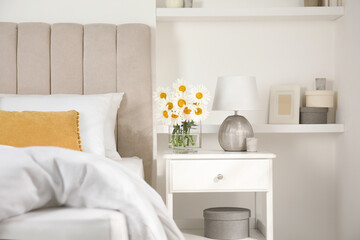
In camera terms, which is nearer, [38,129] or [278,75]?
[38,129]

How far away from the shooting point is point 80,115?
2.62 m

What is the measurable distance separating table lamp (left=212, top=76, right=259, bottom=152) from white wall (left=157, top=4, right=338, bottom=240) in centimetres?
40

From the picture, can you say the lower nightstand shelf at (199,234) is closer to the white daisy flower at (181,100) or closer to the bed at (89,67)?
the bed at (89,67)

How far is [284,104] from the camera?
311 centimetres

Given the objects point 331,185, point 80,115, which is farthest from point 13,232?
point 331,185

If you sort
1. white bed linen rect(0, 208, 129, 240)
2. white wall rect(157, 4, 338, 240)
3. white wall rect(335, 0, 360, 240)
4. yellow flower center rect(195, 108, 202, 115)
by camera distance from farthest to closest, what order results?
white wall rect(157, 4, 338, 240) → white wall rect(335, 0, 360, 240) → yellow flower center rect(195, 108, 202, 115) → white bed linen rect(0, 208, 129, 240)

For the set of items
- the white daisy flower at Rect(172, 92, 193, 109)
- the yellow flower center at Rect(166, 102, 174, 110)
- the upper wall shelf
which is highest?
the upper wall shelf

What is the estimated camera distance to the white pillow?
8.47ft

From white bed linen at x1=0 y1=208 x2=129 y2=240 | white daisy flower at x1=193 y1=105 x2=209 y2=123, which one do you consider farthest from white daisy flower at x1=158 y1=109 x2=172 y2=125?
white bed linen at x1=0 y1=208 x2=129 y2=240

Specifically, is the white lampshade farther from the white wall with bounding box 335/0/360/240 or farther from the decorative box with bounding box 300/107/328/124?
the white wall with bounding box 335/0/360/240

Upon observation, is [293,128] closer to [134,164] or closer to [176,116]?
[176,116]

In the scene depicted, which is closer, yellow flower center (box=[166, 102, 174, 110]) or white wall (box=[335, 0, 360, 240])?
yellow flower center (box=[166, 102, 174, 110])

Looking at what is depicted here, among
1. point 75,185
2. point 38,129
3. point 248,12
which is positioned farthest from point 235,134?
point 75,185

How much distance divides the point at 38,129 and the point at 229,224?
1.06 m
